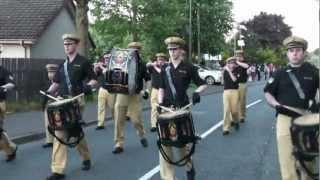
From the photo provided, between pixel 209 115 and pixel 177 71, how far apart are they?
12.7 m

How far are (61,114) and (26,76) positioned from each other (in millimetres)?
14055

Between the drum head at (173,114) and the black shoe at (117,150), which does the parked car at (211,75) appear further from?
the drum head at (173,114)

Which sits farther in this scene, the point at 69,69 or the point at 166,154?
the point at 69,69

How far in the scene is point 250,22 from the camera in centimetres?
Result: 11581

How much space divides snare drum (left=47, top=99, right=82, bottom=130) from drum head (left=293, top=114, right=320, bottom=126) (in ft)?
12.2

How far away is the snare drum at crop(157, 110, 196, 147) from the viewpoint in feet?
26.9

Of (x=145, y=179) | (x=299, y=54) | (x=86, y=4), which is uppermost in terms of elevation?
(x=86, y=4)

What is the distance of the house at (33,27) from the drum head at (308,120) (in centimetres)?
2662

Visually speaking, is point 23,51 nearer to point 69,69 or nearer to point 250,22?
point 69,69

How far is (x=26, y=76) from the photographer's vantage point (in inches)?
910

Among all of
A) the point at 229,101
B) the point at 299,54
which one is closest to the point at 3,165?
the point at 299,54

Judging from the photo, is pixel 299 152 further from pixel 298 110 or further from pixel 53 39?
pixel 53 39

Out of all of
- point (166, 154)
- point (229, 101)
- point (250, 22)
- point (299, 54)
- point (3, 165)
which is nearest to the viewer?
point (299, 54)

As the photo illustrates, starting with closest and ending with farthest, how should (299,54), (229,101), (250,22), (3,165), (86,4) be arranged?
(299,54) → (3,165) → (229,101) → (86,4) → (250,22)
